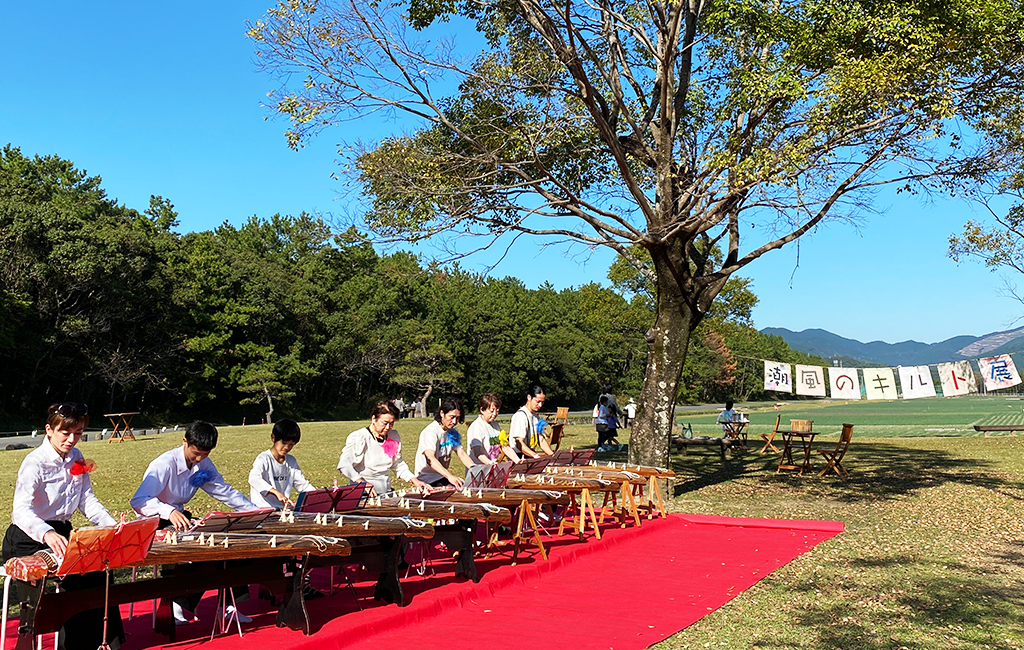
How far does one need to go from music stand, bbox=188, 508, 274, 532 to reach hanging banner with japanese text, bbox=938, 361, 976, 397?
66.4 ft

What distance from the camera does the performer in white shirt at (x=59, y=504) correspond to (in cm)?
471

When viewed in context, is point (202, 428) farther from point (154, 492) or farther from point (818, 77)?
point (818, 77)

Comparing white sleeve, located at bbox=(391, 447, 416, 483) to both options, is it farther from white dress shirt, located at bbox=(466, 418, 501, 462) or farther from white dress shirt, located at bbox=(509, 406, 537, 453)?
white dress shirt, located at bbox=(509, 406, 537, 453)

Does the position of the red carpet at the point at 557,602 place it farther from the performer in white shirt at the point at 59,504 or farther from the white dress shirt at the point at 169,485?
the white dress shirt at the point at 169,485

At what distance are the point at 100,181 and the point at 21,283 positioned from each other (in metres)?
21.4

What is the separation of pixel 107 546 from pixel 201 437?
1265mm

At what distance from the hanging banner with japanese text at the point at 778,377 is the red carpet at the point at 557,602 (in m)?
13.9

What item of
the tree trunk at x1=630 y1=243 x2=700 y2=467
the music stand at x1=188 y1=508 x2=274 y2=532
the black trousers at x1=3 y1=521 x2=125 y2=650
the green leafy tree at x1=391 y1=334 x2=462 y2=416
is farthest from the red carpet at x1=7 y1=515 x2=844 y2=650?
the green leafy tree at x1=391 y1=334 x2=462 y2=416

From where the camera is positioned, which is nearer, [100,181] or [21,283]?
[21,283]

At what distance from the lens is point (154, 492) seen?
5.54 metres

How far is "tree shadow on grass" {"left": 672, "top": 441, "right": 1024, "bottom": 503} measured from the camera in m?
13.6

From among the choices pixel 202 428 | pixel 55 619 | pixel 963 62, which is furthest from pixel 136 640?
pixel 963 62

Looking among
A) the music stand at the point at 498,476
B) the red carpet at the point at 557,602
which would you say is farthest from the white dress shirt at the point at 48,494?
the music stand at the point at 498,476

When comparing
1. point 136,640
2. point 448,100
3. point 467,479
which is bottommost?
point 136,640
